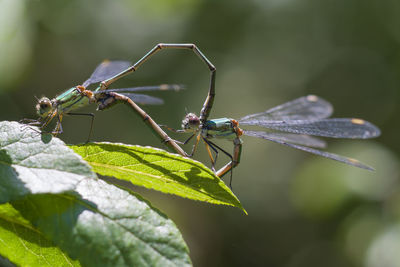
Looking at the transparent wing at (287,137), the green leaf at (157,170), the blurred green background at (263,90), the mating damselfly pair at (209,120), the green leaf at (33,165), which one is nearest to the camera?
the green leaf at (33,165)

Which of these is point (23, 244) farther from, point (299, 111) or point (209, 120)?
point (299, 111)

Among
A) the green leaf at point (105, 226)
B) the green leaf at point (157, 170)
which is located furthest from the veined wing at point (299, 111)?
the green leaf at point (105, 226)

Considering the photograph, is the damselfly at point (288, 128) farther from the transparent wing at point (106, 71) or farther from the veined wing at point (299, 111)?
the transparent wing at point (106, 71)

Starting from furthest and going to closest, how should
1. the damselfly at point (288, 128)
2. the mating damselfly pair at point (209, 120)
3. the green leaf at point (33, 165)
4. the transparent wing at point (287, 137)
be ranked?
the transparent wing at point (287, 137)
the damselfly at point (288, 128)
the mating damselfly pair at point (209, 120)
the green leaf at point (33, 165)

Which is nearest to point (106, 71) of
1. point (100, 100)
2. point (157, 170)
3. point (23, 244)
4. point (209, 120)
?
point (100, 100)

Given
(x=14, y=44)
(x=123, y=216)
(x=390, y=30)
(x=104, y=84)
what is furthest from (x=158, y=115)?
(x=123, y=216)


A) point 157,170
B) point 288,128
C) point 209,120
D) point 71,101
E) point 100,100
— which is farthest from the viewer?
point 288,128
